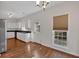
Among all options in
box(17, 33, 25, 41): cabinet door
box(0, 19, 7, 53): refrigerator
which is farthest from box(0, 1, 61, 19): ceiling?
box(17, 33, 25, 41): cabinet door

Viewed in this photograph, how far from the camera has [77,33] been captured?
3.14 m

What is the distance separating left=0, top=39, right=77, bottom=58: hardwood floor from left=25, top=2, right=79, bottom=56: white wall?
0.19m

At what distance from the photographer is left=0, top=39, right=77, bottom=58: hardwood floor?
299 centimetres

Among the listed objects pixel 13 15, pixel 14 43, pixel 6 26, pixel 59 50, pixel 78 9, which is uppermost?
pixel 78 9

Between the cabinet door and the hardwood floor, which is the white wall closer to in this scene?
the hardwood floor

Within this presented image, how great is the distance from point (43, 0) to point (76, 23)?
4.92 feet

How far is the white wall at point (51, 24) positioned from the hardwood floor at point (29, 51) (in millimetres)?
187

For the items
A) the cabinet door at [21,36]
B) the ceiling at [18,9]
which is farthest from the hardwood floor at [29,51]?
the ceiling at [18,9]

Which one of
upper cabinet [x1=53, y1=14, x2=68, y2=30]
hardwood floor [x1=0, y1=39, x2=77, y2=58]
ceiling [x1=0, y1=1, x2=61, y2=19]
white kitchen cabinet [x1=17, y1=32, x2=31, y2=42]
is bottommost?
hardwood floor [x1=0, y1=39, x2=77, y2=58]

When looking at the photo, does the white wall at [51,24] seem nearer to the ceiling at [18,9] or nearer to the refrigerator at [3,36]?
the ceiling at [18,9]

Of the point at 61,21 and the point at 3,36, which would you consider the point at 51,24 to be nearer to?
the point at 61,21

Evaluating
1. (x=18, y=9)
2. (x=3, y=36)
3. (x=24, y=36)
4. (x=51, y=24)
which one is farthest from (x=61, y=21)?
(x=3, y=36)

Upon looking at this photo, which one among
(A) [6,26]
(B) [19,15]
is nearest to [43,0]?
(B) [19,15]

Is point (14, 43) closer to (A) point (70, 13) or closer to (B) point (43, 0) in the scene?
(B) point (43, 0)
